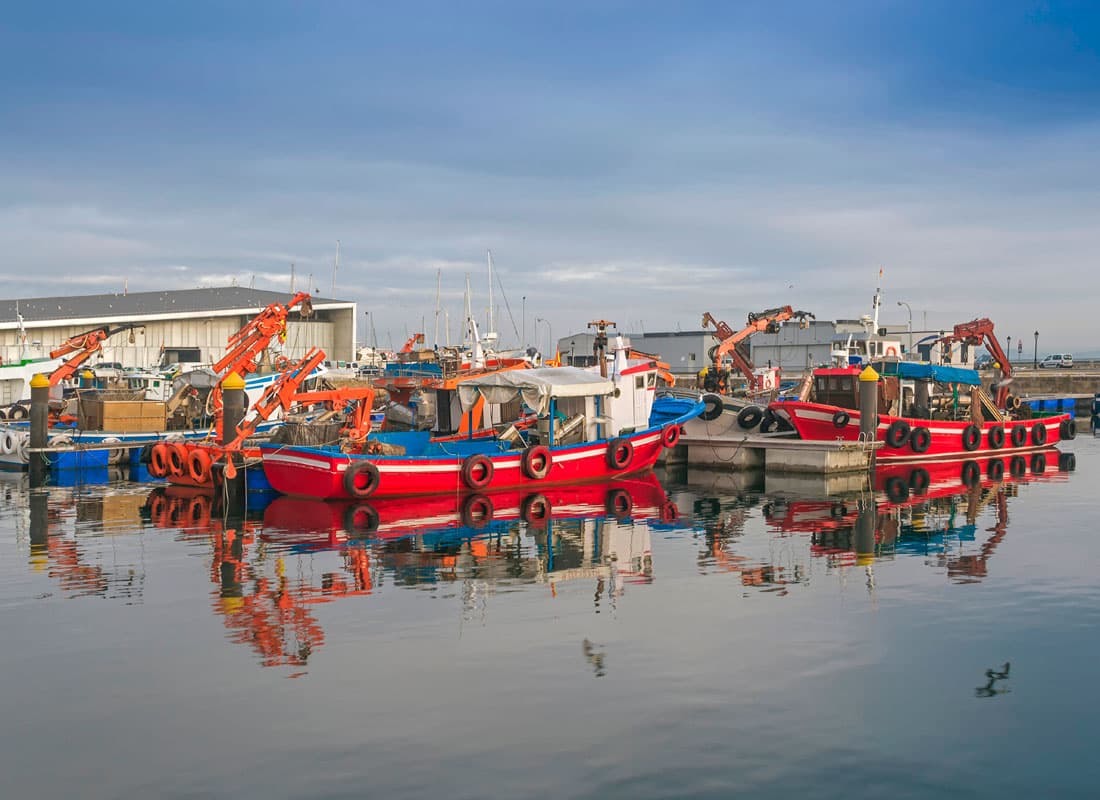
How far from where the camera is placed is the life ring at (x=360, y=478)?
83.8 ft

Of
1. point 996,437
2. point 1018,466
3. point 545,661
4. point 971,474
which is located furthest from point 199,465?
point 996,437

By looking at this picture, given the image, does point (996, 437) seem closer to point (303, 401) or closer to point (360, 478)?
point (360, 478)

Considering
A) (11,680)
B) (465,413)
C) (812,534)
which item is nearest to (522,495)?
(465,413)

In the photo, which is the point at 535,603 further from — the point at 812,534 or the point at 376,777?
the point at 812,534

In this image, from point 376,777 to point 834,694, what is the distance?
5065 mm

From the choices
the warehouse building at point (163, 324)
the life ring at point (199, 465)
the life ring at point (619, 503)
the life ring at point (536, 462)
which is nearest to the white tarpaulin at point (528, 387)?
the life ring at point (536, 462)

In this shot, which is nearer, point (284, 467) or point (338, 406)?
point (284, 467)

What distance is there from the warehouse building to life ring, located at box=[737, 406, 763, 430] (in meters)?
33.3

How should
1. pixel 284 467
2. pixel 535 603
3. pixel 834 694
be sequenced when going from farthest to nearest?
1. pixel 284 467
2. pixel 535 603
3. pixel 834 694

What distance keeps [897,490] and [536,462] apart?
10.8m

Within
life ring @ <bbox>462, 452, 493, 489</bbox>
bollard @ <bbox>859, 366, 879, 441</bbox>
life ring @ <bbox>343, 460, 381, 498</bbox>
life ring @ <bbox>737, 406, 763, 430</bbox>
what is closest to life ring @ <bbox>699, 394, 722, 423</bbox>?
life ring @ <bbox>737, 406, 763, 430</bbox>

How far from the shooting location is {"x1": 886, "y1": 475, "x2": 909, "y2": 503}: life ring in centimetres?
2849

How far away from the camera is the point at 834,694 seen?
36.8 ft

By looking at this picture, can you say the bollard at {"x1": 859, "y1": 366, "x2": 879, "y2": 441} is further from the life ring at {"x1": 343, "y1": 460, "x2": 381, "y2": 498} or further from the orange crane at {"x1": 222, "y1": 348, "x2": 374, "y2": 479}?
the life ring at {"x1": 343, "y1": 460, "x2": 381, "y2": 498}
